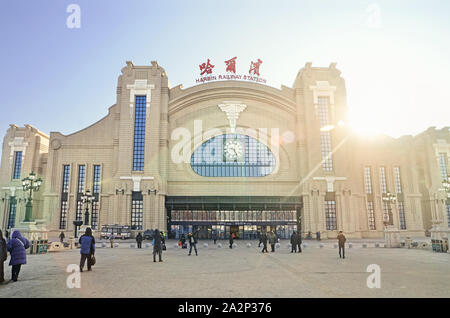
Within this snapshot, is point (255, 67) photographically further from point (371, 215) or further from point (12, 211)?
point (12, 211)

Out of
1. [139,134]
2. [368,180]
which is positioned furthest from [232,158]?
[368,180]

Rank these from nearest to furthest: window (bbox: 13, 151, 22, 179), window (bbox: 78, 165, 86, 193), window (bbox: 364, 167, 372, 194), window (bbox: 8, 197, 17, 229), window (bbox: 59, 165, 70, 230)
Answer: window (bbox: 59, 165, 70, 230), window (bbox: 78, 165, 86, 193), window (bbox: 364, 167, 372, 194), window (bbox: 8, 197, 17, 229), window (bbox: 13, 151, 22, 179)

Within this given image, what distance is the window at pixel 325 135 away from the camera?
158 ft

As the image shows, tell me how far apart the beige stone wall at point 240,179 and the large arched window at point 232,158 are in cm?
106

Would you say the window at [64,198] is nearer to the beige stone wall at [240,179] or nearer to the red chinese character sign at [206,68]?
the beige stone wall at [240,179]

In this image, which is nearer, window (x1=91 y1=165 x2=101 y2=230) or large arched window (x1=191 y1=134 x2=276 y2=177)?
window (x1=91 y1=165 x2=101 y2=230)

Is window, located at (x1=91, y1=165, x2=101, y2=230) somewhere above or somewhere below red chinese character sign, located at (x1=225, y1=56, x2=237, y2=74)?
below

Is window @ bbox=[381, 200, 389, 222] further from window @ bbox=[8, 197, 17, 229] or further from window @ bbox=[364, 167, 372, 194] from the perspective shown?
window @ bbox=[8, 197, 17, 229]

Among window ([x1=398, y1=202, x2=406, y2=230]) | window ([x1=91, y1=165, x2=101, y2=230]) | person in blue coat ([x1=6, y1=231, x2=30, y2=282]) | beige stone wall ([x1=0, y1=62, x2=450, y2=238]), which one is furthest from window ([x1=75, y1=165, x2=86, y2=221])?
window ([x1=398, y1=202, x2=406, y2=230])

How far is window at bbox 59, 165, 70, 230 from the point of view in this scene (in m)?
47.8

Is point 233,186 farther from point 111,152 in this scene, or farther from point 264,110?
point 111,152

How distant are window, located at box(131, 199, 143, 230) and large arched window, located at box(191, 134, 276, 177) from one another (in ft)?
31.3
